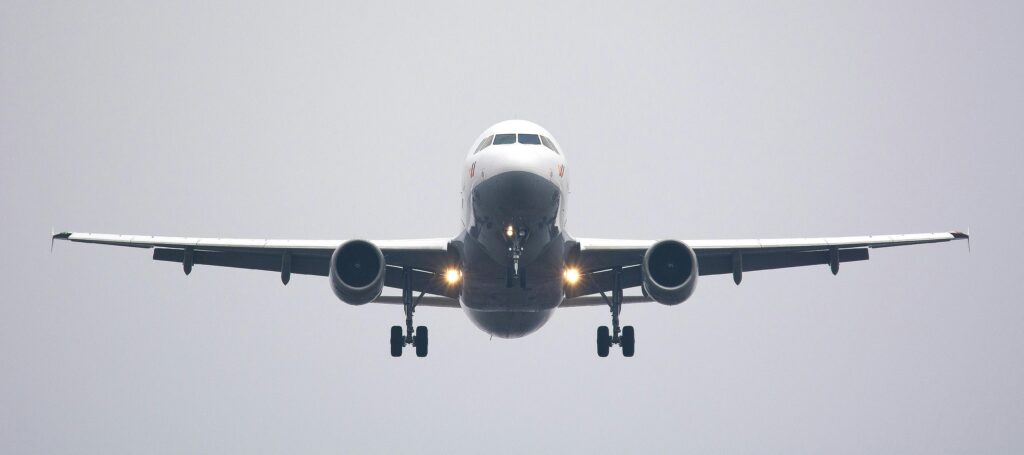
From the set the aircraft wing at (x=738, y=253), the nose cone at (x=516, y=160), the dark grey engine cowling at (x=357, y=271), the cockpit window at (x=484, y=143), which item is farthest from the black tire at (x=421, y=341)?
the nose cone at (x=516, y=160)

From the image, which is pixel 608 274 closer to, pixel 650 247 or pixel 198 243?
pixel 650 247

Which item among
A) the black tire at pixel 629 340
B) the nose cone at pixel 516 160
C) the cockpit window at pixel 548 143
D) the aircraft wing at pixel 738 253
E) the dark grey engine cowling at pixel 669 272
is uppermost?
the cockpit window at pixel 548 143

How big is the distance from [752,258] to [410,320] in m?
9.91

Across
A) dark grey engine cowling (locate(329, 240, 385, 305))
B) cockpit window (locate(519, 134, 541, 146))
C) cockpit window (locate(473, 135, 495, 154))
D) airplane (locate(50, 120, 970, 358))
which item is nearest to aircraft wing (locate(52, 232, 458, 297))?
airplane (locate(50, 120, 970, 358))

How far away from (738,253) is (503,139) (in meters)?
7.97

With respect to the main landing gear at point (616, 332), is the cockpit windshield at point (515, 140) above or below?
above

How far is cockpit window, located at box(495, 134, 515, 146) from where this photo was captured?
A: 29172 millimetres

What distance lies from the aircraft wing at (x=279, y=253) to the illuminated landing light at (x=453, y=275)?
293mm

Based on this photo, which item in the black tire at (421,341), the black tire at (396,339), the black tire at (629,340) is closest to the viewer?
the black tire at (396,339)

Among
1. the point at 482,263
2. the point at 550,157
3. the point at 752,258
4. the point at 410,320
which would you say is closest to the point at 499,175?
the point at 550,157

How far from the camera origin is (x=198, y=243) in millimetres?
33688

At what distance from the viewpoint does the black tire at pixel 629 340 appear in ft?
120

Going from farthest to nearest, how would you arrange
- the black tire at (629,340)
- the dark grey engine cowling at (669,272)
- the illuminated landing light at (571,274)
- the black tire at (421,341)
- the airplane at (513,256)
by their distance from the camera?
the black tire at (629,340), the black tire at (421,341), the illuminated landing light at (571,274), the dark grey engine cowling at (669,272), the airplane at (513,256)

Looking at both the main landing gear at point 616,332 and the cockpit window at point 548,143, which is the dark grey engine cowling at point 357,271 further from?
the main landing gear at point 616,332
